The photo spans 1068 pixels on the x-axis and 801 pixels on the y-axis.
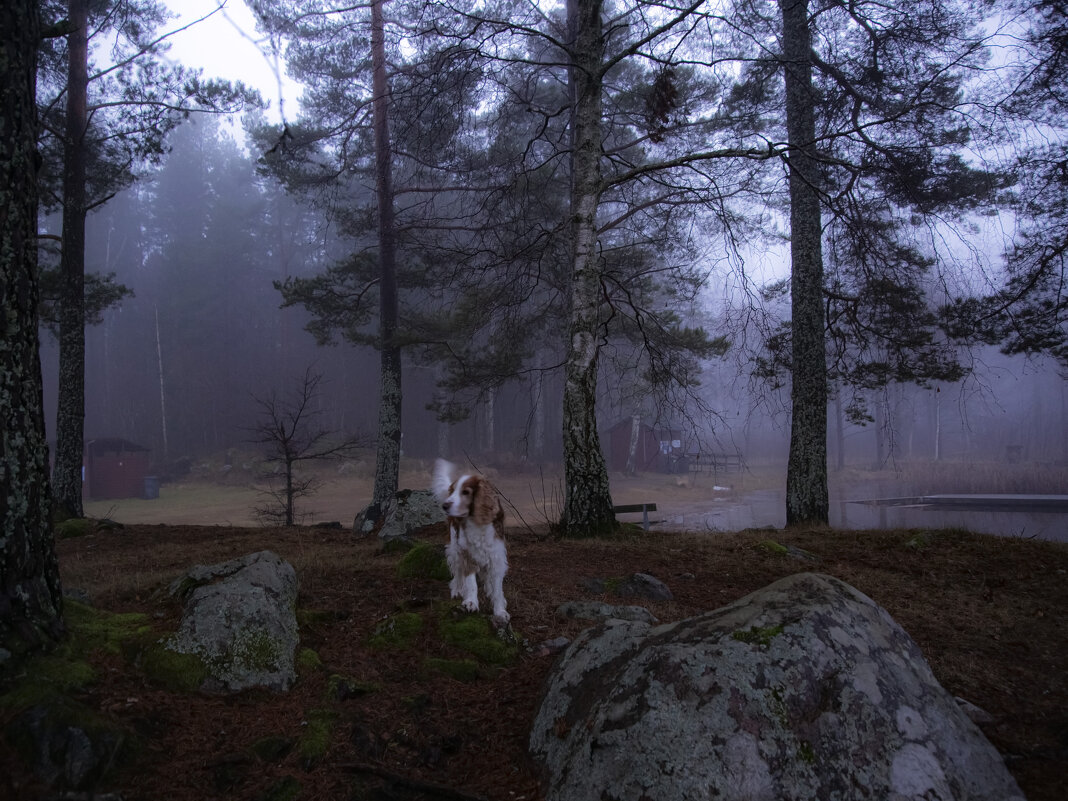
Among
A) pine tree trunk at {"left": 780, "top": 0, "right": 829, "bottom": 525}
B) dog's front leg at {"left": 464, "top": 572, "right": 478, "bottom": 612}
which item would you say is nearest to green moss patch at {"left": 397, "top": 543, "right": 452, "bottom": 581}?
dog's front leg at {"left": 464, "top": 572, "right": 478, "bottom": 612}

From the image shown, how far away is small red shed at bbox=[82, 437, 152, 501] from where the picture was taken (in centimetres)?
3344

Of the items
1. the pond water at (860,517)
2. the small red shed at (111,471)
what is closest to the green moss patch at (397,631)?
the pond water at (860,517)

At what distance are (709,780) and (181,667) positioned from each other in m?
2.88

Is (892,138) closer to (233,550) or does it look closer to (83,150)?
(233,550)

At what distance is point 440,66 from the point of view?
7.74 m

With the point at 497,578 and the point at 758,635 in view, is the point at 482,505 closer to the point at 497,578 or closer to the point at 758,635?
the point at 497,578

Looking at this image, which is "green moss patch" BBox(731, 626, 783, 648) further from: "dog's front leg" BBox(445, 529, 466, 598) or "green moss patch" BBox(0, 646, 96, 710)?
"green moss patch" BBox(0, 646, 96, 710)

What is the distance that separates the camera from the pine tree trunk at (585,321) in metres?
9.08

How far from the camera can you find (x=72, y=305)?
1284 centimetres

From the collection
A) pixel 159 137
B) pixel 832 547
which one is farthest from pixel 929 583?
pixel 159 137

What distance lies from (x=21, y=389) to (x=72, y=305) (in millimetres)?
11467

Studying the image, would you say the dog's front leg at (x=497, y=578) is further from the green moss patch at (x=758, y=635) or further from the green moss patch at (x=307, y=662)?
the green moss patch at (x=758, y=635)

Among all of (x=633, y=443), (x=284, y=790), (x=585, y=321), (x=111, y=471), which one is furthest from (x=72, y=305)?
(x=633, y=443)

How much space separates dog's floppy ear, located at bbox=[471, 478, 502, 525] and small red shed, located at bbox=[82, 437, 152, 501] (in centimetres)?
3473
